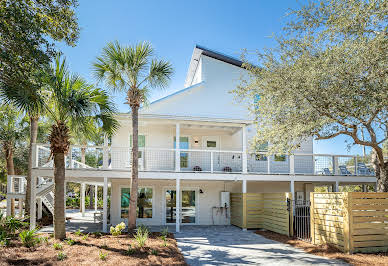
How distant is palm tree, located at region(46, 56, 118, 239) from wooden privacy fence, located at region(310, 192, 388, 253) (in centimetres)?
874

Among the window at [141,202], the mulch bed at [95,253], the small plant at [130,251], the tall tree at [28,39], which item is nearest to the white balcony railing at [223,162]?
the window at [141,202]

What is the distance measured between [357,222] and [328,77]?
443cm

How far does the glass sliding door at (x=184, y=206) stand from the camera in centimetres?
1689

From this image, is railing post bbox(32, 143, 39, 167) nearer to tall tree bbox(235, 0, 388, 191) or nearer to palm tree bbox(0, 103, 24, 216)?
tall tree bbox(235, 0, 388, 191)

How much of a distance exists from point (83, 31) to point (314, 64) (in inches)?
276

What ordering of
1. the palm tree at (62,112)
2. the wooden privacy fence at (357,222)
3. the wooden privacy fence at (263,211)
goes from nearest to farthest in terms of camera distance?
the wooden privacy fence at (357,222) < the palm tree at (62,112) < the wooden privacy fence at (263,211)

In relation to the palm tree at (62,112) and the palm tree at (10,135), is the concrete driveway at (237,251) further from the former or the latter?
the palm tree at (10,135)

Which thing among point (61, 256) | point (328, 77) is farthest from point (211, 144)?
point (61, 256)

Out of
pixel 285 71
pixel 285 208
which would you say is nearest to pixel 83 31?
pixel 285 71

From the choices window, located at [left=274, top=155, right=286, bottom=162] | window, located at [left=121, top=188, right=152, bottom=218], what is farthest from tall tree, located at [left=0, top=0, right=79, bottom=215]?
window, located at [left=274, top=155, right=286, bottom=162]

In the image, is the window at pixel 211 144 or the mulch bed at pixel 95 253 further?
the window at pixel 211 144

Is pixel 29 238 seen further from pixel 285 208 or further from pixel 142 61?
pixel 285 208

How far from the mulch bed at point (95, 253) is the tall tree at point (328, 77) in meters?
5.51

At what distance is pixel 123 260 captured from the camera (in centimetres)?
829
